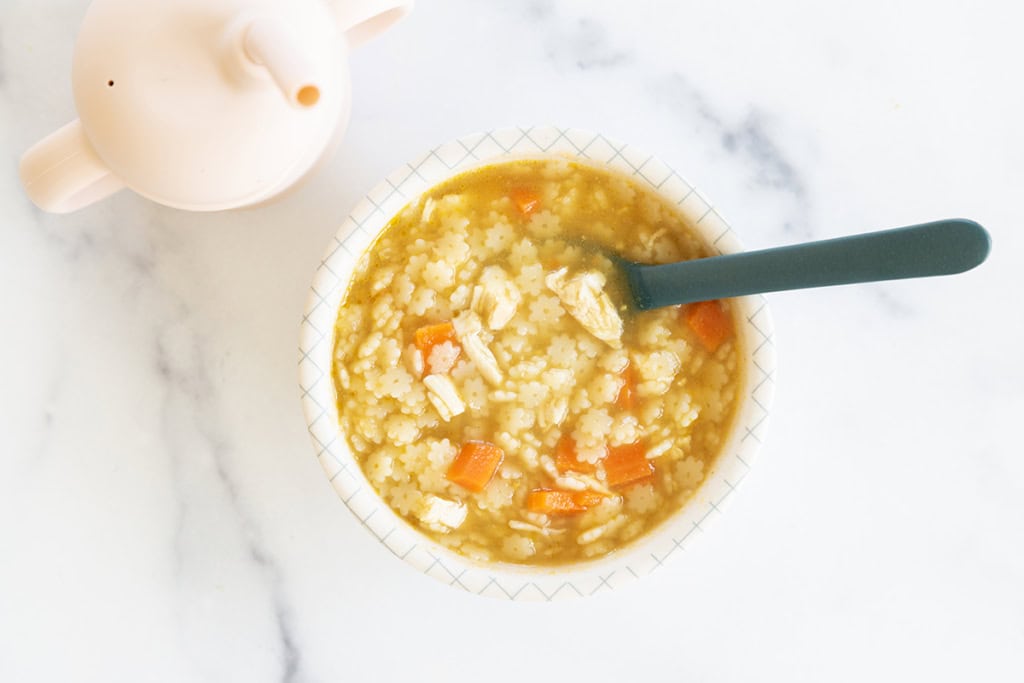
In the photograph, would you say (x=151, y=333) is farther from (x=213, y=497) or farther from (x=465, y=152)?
(x=465, y=152)

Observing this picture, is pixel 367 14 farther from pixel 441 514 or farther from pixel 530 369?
pixel 441 514

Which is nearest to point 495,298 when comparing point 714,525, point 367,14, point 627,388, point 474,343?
point 474,343

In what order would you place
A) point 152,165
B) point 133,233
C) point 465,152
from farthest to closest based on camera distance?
point 133,233, point 465,152, point 152,165

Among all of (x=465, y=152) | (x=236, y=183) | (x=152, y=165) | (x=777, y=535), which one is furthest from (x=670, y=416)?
(x=152, y=165)

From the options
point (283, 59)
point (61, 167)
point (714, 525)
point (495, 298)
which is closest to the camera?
point (283, 59)

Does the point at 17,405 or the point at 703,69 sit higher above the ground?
the point at 703,69

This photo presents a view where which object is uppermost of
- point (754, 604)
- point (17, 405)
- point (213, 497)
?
point (17, 405)

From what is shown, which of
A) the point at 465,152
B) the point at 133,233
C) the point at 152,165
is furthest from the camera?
the point at 133,233
